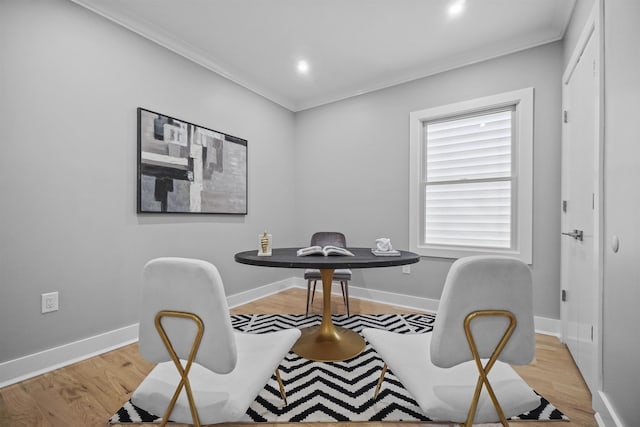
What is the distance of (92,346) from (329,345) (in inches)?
68.2

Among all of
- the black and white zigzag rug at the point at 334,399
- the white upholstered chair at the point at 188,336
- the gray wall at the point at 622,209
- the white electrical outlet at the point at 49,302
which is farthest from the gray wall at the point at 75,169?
the gray wall at the point at 622,209

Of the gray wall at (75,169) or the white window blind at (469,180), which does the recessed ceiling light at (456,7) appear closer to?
the white window blind at (469,180)

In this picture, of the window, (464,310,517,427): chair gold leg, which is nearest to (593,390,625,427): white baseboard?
(464,310,517,427): chair gold leg

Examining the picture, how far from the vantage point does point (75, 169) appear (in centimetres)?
209

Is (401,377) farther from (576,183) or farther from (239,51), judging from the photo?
(239,51)

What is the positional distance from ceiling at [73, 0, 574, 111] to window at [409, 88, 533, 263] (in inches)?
19.7

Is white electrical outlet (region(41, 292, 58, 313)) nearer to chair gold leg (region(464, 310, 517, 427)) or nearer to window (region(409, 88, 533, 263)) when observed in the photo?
chair gold leg (region(464, 310, 517, 427))

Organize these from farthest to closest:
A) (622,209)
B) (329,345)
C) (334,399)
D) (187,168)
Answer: (187,168) < (329,345) < (334,399) < (622,209)

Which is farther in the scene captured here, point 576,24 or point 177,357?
point 576,24

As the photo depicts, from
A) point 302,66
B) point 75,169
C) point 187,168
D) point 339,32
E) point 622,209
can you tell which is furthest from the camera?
point 302,66

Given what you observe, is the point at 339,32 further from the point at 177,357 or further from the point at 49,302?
the point at 49,302

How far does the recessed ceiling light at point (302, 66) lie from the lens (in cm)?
312

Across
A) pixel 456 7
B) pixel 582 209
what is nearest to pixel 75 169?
pixel 456 7

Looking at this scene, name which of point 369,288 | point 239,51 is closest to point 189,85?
point 239,51
